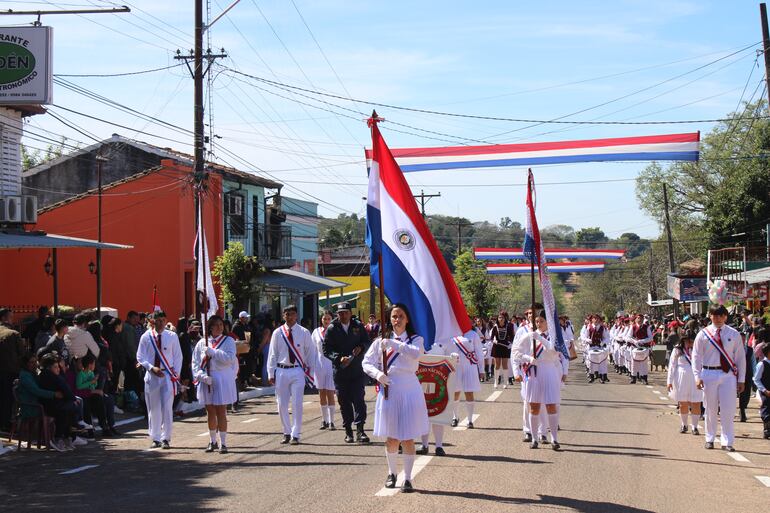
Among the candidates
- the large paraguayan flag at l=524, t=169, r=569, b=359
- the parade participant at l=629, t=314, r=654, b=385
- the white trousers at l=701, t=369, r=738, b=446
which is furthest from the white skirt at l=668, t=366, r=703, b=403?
the parade participant at l=629, t=314, r=654, b=385

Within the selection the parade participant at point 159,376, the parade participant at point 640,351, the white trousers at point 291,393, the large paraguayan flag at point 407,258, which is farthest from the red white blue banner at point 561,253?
the large paraguayan flag at point 407,258

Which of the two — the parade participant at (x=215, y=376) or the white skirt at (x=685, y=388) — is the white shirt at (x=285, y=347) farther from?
the white skirt at (x=685, y=388)

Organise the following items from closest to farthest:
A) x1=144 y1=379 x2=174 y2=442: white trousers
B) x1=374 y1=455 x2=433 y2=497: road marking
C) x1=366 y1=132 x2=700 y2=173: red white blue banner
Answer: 1. x1=374 y1=455 x2=433 y2=497: road marking
2. x1=144 y1=379 x2=174 y2=442: white trousers
3. x1=366 y1=132 x2=700 y2=173: red white blue banner

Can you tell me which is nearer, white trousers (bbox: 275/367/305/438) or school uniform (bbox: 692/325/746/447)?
school uniform (bbox: 692/325/746/447)

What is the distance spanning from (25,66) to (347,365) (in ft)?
50.7

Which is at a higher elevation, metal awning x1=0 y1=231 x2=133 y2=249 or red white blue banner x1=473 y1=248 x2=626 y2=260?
red white blue banner x1=473 y1=248 x2=626 y2=260

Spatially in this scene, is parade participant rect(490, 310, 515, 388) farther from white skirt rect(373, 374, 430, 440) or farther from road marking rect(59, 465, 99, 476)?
white skirt rect(373, 374, 430, 440)

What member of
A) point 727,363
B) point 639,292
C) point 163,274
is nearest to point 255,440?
point 727,363

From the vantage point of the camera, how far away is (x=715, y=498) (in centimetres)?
950

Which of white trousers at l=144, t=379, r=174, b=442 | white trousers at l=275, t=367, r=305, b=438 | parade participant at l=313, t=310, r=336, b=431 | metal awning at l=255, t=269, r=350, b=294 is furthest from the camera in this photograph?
metal awning at l=255, t=269, r=350, b=294

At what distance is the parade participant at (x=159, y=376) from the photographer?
45.2 feet

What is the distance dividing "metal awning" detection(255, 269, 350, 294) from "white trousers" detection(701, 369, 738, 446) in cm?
2672

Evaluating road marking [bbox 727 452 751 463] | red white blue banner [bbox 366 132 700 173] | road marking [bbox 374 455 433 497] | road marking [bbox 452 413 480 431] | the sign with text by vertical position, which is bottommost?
road marking [bbox 727 452 751 463]

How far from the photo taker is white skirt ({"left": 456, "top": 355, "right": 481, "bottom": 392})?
16453mm
